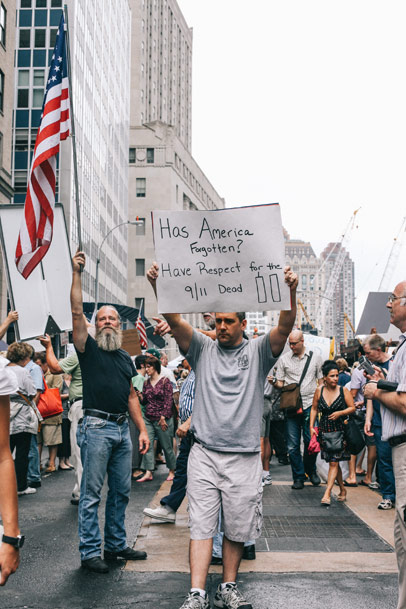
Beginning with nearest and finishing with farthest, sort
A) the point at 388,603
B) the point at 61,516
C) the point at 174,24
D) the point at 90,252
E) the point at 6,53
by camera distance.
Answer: the point at 388,603 < the point at 61,516 < the point at 6,53 < the point at 90,252 < the point at 174,24

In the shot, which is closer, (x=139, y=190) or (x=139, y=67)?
(x=139, y=190)

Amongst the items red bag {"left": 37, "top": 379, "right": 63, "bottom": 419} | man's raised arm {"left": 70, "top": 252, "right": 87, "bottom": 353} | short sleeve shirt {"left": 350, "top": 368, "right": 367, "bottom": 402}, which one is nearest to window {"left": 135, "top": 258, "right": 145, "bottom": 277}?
red bag {"left": 37, "top": 379, "right": 63, "bottom": 419}

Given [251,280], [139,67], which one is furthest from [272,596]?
[139,67]

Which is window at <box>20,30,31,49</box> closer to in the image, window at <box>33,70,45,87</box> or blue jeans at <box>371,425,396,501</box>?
window at <box>33,70,45,87</box>

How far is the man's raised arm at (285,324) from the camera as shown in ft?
14.8

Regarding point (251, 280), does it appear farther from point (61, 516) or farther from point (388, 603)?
point (61, 516)

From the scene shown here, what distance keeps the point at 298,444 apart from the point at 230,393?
523 cm

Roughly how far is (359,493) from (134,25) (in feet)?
314

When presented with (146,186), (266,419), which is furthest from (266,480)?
(146,186)

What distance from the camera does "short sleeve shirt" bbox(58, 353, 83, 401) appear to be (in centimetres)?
A: 788

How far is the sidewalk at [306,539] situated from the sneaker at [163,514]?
7 cm

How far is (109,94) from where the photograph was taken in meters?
61.5

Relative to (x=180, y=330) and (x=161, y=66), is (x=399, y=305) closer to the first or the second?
(x=180, y=330)

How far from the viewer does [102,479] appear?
560cm
